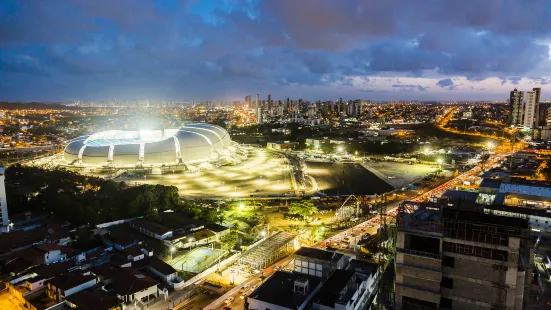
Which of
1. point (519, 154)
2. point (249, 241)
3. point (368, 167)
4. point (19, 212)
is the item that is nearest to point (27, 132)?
point (19, 212)

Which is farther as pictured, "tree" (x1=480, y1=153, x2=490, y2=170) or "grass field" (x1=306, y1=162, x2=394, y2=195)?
"tree" (x1=480, y1=153, x2=490, y2=170)

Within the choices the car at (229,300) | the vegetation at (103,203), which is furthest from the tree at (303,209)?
the car at (229,300)

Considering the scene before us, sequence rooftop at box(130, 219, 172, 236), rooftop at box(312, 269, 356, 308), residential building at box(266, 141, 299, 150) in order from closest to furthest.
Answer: rooftop at box(312, 269, 356, 308) → rooftop at box(130, 219, 172, 236) → residential building at box(266, 141, 299, 150)

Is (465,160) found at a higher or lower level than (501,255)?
lower

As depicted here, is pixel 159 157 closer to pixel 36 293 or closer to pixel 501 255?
pixel 36 293

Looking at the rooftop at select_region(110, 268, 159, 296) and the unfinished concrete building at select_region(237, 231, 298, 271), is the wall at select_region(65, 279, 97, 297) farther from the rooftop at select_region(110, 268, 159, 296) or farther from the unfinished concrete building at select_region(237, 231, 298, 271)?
the unfinished concrete building at select_region(237, 231, 298, 271)

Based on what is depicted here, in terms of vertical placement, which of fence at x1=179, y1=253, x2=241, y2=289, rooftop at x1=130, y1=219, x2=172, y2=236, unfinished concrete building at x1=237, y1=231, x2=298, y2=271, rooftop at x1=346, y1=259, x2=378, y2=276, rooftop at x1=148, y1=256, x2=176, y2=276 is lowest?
fence at x1=179, y1=253, x2=241, y2=289

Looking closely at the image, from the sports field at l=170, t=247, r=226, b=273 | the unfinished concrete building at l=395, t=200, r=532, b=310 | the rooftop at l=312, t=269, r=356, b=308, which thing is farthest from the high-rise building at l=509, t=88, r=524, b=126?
the unfinished concrete building at l=395, t=200, r=532, b=310
